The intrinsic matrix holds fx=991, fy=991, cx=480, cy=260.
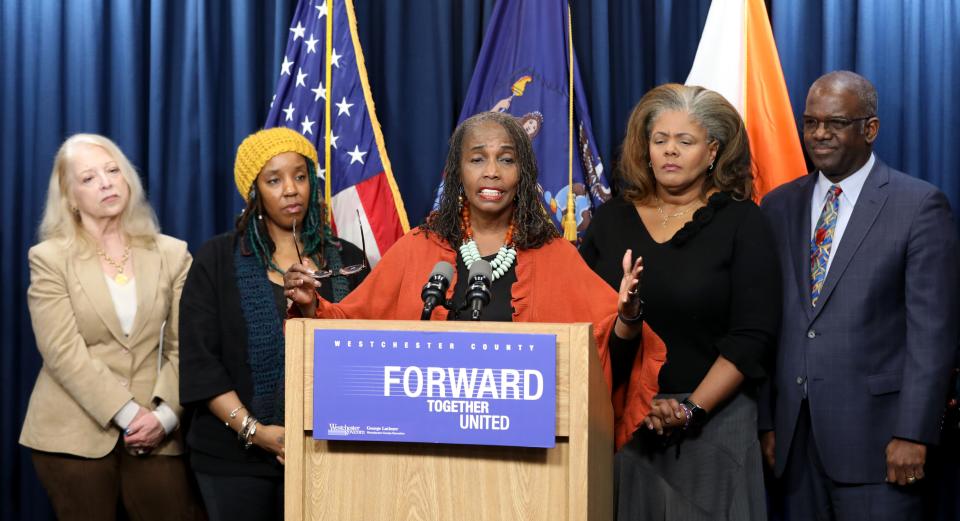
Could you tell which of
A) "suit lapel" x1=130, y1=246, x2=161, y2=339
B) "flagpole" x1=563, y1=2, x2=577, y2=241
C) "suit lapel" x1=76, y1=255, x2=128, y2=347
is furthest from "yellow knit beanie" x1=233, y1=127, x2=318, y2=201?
"flagpole" x1=563, y1=2, x2=577, y2=241

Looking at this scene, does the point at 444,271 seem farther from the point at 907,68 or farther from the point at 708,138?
the point at 907,68

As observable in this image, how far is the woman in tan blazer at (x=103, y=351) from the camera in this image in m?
3.29

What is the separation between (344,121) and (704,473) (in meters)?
2.03

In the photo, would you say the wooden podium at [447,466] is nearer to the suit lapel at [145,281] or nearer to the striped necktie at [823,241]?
the striped necktie at [823,241]

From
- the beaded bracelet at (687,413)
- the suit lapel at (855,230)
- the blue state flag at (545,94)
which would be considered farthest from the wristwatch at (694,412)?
the blue state flag at (545,94)

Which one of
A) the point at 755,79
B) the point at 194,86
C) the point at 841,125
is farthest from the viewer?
the point at 194,86

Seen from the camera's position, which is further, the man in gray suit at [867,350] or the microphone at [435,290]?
the man in gray suit at [867,350]

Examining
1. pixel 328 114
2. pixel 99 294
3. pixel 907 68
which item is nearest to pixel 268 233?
pixel 99 294

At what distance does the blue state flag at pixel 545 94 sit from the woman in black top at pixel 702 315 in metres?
0.92

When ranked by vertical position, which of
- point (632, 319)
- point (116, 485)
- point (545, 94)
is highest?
point (545, 94)

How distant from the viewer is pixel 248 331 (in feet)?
9.86

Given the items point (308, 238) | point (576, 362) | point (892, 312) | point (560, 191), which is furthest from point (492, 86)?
point (576, 362)

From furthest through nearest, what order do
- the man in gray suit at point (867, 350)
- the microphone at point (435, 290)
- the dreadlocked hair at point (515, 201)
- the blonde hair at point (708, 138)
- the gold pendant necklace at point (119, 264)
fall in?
the gold pendant necklace at point (119, 264)
the blonde hair at point (708, 138)
the man in gray suit at point (867, 350)
the dreadlocked hair at point (515, 201)
the microphone at point (435, 290)

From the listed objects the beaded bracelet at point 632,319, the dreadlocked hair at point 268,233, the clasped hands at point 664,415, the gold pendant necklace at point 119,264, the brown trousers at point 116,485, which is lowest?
the brown trousers at point 116,485
